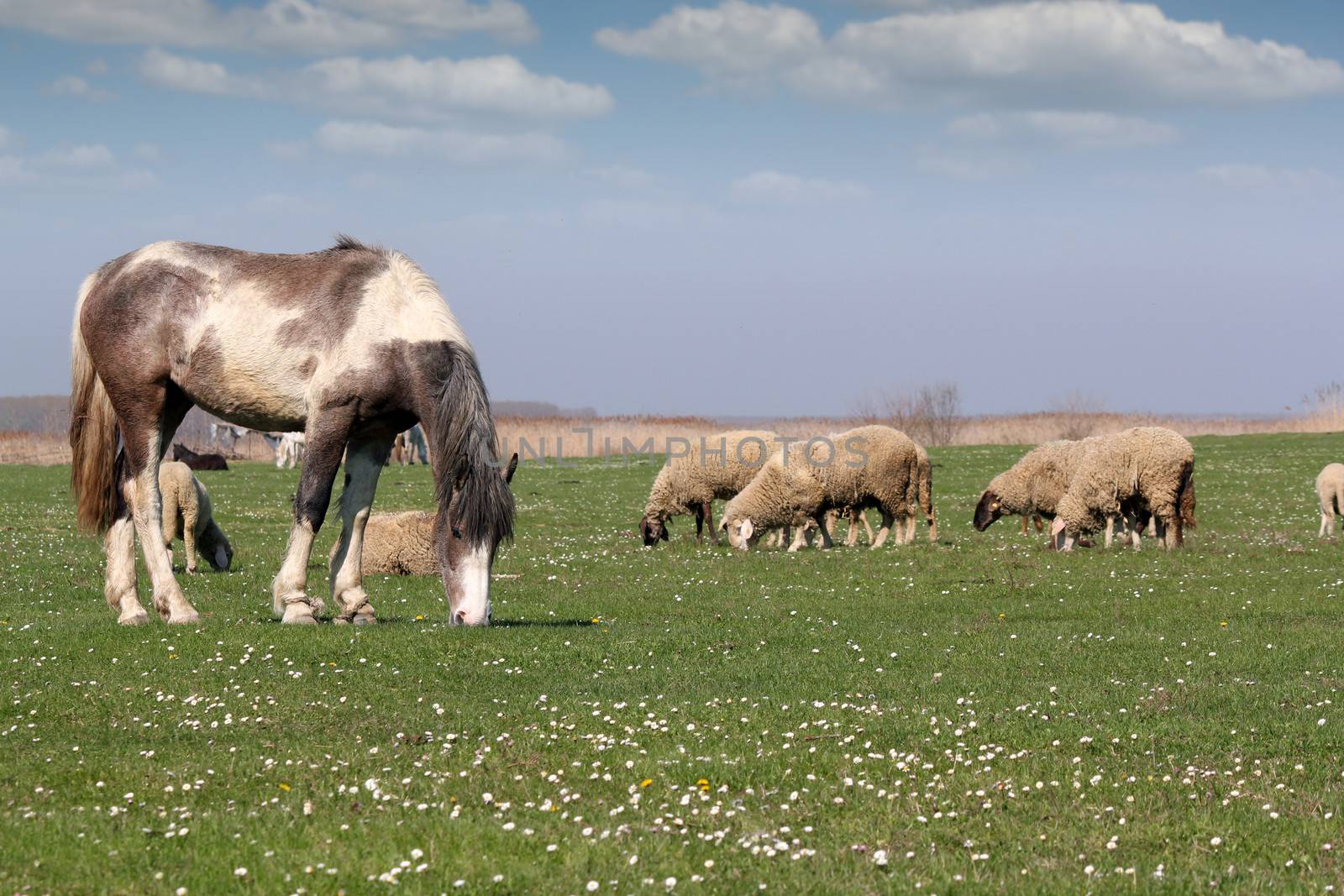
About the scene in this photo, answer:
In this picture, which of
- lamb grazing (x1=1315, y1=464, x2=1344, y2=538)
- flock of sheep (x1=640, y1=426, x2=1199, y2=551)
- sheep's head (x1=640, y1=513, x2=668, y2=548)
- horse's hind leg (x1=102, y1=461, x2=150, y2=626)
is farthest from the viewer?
lamb grazing (x1=1315, y1=464, x2=1344, y2=538)

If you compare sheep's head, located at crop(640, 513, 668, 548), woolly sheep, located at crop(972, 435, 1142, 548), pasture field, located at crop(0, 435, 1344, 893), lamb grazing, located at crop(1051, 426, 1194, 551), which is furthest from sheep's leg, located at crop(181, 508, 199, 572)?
woolly sheep, located at crop(972, 435, 1142, 548)

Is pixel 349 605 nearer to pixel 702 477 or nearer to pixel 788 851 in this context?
pixel 788 851

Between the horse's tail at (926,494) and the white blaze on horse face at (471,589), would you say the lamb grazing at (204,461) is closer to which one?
the horse's tail at (926,494)

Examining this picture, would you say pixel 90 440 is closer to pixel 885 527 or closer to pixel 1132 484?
pixel 885 527

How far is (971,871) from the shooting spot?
21.3 ft

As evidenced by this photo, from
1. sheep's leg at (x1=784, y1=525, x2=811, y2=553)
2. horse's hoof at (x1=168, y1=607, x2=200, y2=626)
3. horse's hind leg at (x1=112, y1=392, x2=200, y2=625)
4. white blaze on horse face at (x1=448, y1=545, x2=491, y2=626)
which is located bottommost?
sheep's leg at (x1=784, y1=525, x2=811, y2=553)

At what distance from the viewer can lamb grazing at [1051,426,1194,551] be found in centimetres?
2431

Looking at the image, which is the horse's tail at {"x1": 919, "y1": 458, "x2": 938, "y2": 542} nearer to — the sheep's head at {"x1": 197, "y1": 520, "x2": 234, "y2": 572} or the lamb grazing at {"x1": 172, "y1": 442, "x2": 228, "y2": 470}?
the sheep's head at {"x1": 197, "y1": 520, "x2": 234, "y2": 572}

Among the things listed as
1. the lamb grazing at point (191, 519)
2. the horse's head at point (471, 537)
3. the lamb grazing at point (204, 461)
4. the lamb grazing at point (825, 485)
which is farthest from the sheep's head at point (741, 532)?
the lamb grazing at point (204, 461)

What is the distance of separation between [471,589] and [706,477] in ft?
56.8

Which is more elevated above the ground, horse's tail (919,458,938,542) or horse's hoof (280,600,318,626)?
horse's tail (919,458,938,542)

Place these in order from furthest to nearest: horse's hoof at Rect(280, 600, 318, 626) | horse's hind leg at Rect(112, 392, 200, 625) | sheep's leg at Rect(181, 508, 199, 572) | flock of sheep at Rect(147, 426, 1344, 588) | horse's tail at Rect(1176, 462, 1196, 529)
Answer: horse's tail at Rect(1176, 462, 1196, 529) < flock of sheep at Rect(147, 426, 1344, 588) < sheep's leg at Rect(181, 508, 199, 572) < horse's hoof at Rect(280, 600, 318, 626) < horse's hind leg at Rect(112, 392, 200, 625)

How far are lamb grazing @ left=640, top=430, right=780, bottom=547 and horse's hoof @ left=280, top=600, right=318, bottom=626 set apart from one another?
15950mm

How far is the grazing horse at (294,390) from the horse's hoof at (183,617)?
0.02 meters
